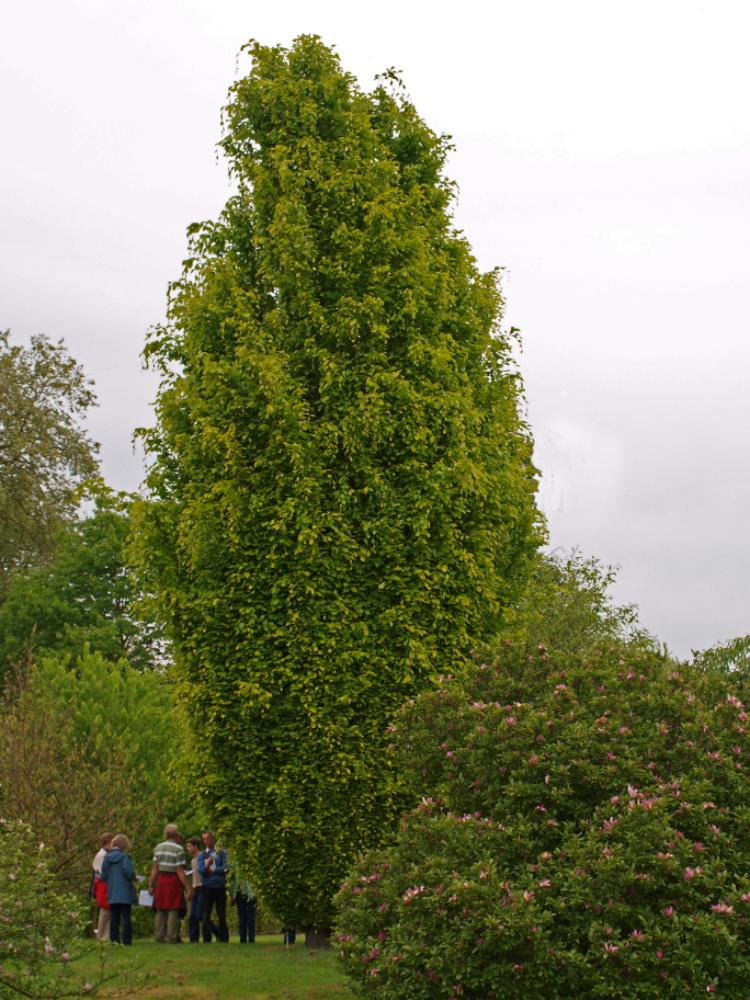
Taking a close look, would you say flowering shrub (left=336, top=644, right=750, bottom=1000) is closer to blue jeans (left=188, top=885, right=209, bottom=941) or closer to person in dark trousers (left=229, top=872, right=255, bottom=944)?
person in dark trousers (left=229, top=872, right=255, bottom=944)

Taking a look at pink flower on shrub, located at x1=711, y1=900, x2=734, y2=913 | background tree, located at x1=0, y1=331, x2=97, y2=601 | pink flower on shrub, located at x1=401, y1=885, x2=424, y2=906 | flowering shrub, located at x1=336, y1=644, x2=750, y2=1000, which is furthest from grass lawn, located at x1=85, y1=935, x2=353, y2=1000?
background tree, located at x1=0, y1=331, x2=97, y2=601

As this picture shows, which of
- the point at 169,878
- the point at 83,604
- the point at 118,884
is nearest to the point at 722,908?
the point at 118,884

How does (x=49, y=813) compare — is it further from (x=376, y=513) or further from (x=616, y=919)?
(x=616, y=919)

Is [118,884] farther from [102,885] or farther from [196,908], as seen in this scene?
[196,908]

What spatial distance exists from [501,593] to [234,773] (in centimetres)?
416

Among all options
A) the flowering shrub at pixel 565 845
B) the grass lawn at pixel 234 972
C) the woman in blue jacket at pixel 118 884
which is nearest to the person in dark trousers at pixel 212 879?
the woman in blue jacket at pixel 118 884

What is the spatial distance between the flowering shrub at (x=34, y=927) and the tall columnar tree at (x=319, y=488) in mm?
3338

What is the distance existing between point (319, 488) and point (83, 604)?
33.3m

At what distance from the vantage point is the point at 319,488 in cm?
1361

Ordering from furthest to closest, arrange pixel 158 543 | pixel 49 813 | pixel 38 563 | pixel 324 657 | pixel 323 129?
pixel 38 563 → pixel 49 813 → pixel 323 129 → pixel 158 543 → pixel 324 657

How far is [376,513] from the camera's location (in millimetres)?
13945

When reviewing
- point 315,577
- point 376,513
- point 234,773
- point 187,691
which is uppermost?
point 376,513

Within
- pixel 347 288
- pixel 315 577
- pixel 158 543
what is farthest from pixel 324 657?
pixel 347 288

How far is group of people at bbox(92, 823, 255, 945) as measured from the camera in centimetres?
1684
